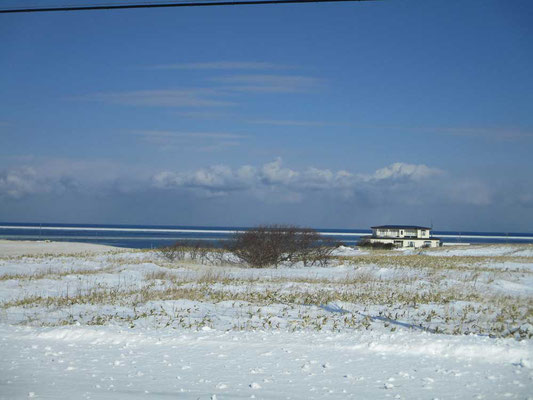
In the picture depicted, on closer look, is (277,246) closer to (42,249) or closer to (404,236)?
(42,249)

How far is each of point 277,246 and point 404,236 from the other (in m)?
41.5

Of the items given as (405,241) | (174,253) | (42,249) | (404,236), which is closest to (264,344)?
(174,253)

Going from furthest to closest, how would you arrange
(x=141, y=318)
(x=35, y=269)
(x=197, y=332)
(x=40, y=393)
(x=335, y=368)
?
(x=35, y=269) < (x=141, y=318) < (x=197, y=332) < (x=335, y=368) < (x=40, y=393)

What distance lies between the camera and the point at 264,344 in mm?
8555

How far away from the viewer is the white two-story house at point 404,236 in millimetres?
67625

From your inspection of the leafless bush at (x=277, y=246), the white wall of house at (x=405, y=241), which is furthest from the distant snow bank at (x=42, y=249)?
the white wall of house at (x=405, y=241)

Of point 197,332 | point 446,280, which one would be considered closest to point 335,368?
point 197,332

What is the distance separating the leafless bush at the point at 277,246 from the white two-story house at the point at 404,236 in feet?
117

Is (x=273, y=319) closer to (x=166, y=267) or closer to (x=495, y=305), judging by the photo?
(x=495, y=305)

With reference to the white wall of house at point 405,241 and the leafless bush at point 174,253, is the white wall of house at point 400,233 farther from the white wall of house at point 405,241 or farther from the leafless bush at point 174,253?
the leafless bush at point 174,253

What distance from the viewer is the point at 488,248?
51219mm

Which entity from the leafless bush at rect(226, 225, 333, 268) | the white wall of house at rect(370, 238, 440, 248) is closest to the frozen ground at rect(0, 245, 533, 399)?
the leafless bush at rect(226, 225, 333, 268)

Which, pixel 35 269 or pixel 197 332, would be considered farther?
pixel 35 269

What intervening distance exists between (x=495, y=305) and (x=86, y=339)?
30.9 feet
